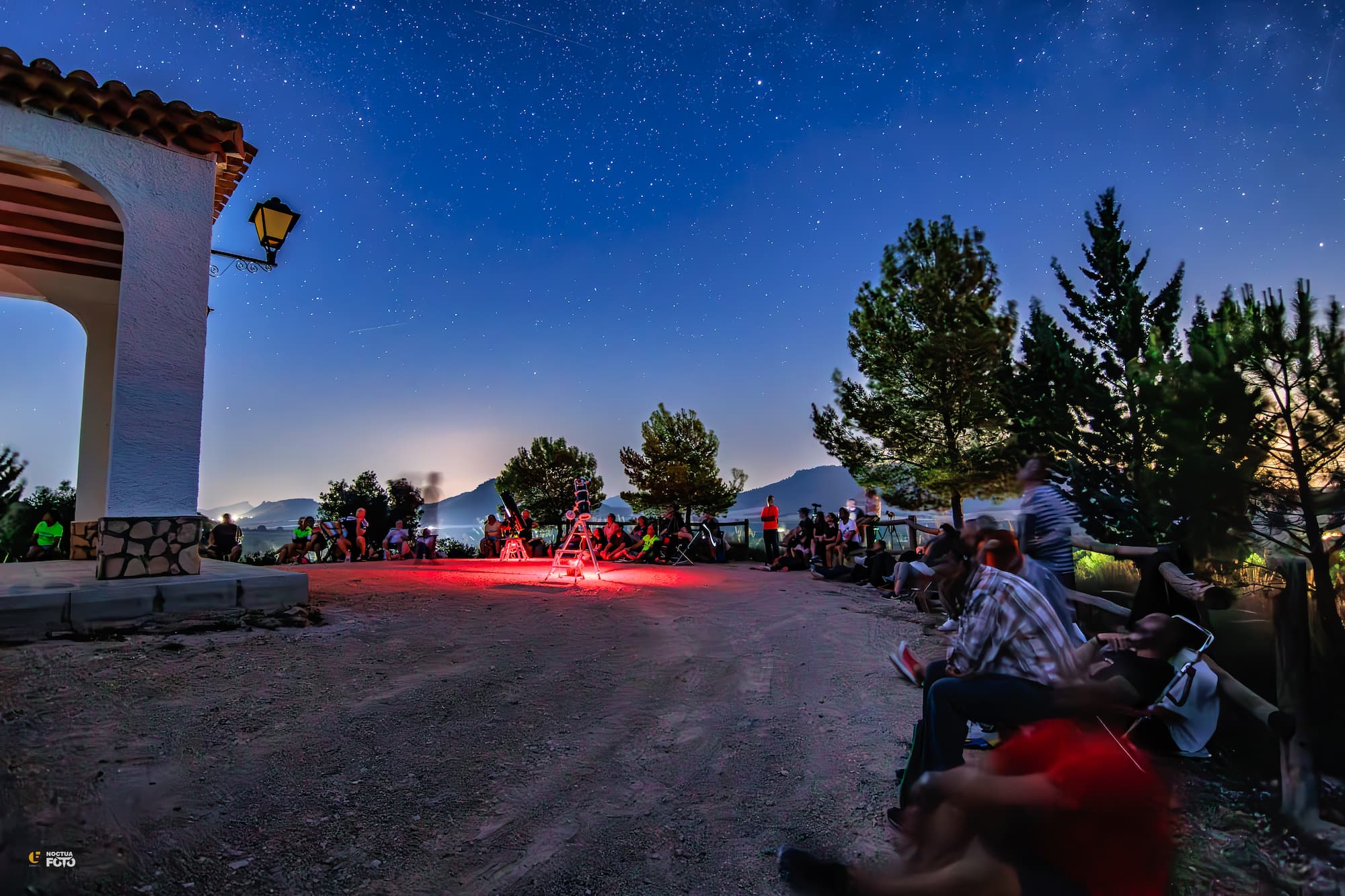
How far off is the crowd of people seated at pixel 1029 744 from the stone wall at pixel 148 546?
5.92 m

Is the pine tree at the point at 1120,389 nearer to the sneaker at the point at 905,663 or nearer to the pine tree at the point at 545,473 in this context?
the sneaker at the point at 905,663

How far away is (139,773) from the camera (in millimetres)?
2830

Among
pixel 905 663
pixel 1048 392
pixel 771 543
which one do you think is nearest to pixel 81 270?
pixel 905 663

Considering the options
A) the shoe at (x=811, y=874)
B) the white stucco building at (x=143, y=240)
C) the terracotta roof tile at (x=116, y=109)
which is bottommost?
the shoe at (x=811, y=874)

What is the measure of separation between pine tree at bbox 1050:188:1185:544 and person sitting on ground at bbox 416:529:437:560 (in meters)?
14.3

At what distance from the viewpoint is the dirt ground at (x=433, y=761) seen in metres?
2.37

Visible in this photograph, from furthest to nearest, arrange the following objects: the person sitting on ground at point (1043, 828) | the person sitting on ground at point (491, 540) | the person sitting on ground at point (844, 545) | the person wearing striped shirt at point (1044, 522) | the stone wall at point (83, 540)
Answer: the person sitting on ground at point (491, 540) → the person sitting on ground at point (844, 545) → the stone wall at point (83, 540) → the person wearing striped shirt at point (1044, 522) → the person sitting on ground at point (1043, 828)

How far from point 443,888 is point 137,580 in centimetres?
492

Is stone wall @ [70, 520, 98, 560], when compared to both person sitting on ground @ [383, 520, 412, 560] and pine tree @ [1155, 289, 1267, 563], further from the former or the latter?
pine tree @ [1155, 289, 1267, 563]

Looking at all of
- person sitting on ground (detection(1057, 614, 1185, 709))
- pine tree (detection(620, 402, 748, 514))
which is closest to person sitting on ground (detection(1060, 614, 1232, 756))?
person sitting on ground (detection(1057, 614, 1185, 709))

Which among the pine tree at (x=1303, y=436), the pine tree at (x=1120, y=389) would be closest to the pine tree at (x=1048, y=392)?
the pine tree at (x=1120, y=389)

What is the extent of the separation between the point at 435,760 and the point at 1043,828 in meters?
2.74

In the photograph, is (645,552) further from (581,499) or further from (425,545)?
(581,499)

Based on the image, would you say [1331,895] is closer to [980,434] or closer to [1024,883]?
[1024,883]
